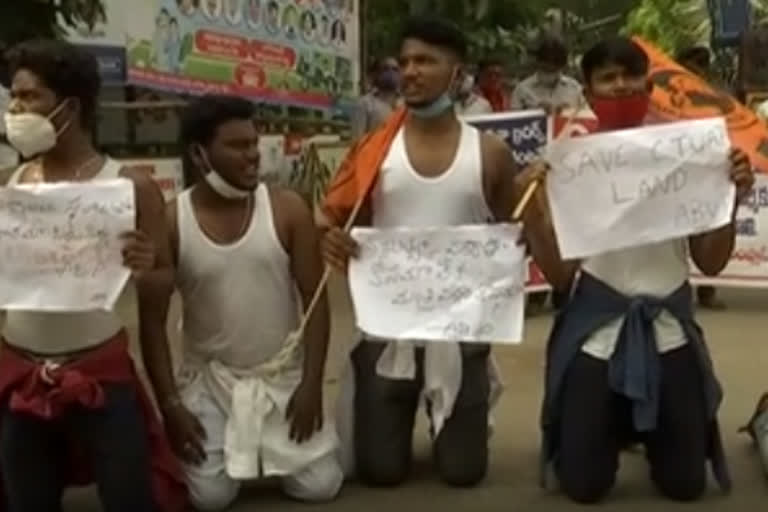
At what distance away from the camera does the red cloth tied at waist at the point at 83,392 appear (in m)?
5.38

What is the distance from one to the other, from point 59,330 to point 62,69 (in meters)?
0.80

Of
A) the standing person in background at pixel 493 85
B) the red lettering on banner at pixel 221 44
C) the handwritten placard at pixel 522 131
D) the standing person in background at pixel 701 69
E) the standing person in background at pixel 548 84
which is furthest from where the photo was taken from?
the standing person in background at pixel 493 85

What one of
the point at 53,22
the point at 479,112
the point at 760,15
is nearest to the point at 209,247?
the point at 53,22

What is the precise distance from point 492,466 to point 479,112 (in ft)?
19.8

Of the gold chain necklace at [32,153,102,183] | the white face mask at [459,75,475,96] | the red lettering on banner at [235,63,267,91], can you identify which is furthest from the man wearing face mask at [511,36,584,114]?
the gold chain necklace at [32,153,102,183]

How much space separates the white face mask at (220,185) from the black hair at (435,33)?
787 mm

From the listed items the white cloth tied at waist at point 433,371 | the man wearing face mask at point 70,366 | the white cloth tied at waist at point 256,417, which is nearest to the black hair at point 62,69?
the man wearing face mask at point 70,366

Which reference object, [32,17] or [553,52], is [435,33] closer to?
[32,17]

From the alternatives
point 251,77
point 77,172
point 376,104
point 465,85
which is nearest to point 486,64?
point 376,104

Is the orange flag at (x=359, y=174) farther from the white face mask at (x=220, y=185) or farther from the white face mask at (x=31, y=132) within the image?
the white face mask at (x=31, y=132)

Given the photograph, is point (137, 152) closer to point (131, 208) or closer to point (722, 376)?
point (722, 376)

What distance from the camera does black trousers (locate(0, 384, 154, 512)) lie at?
5.44 m

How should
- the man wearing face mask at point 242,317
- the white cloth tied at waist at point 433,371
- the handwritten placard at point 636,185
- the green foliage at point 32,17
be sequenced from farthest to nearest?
the green foliage at point 32,17 → the white cloth tied at waist at point 433,371 → the man wearing face mask at point 242,317 → the handwritten placard at point 636,185

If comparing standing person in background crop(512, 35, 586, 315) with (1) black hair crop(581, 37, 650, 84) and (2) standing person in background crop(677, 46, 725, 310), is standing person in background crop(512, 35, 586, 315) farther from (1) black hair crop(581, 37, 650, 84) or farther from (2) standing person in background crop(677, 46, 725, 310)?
(1) black hair crop(581, 37, 650, 84)
